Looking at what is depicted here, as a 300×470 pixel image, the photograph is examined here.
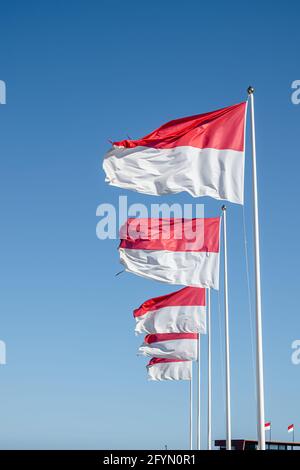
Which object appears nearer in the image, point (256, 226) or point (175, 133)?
point (256, 226)

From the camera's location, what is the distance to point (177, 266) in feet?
91.3

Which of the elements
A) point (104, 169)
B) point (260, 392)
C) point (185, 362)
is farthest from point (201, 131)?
point (185, 362)

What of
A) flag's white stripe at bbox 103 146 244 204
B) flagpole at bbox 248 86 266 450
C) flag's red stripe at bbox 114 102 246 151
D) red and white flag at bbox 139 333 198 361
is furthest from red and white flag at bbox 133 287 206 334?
flagpole at bbox 248 86 266 450

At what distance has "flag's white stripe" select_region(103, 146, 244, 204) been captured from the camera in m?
20.6

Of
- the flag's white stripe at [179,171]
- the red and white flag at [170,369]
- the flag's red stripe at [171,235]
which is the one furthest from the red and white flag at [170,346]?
the flag's white stripe at [179,171]

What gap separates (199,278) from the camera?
27.6 meters

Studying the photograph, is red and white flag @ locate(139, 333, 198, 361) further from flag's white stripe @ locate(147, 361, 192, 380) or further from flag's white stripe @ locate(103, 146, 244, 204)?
flag's white stripe @ locate(103, 146, 244, 204)

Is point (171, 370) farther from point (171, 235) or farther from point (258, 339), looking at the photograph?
point (258, 339)

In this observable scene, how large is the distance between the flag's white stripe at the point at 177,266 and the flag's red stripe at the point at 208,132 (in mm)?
7153

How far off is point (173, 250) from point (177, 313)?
7162 millimetres

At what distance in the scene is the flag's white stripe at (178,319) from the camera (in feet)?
112

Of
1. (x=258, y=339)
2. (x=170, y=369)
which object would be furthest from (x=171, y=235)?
(x=170, y=369)
